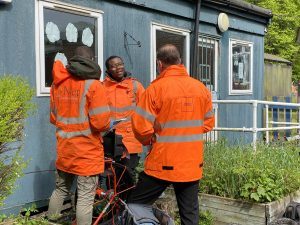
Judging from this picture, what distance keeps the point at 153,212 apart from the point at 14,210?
5.92 feet

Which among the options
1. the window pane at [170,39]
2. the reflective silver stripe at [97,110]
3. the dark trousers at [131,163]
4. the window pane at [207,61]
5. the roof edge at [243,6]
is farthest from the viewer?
the roof edge at [243,6]

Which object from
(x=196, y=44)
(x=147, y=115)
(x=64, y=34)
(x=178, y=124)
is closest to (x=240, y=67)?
(x=196, y=44)

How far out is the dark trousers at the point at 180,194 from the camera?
11.9ft

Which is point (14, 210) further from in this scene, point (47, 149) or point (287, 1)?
point (287, 1)

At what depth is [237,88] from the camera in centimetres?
925

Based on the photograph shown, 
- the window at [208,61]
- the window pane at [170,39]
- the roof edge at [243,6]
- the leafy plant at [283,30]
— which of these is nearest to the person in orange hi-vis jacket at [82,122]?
the window pane at [170,39]

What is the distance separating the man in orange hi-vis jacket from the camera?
11.4 feet

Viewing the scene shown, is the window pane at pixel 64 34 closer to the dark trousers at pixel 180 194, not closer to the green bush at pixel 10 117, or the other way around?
the green bush at pixel 10 117

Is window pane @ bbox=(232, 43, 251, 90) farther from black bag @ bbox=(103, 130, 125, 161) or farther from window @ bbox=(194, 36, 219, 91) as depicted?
black bag @ bbox=(103, 130, 125, 161)

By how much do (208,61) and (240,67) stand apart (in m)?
1.22

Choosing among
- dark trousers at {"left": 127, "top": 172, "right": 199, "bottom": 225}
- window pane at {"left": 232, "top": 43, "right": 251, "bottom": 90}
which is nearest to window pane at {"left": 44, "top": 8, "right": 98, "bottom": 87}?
dark trousers at {"left": 127, "top": 172, "right": 199, "bottom": 225}

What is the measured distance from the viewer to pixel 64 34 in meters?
5.31

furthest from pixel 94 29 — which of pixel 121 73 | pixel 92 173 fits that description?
pixel 92 173

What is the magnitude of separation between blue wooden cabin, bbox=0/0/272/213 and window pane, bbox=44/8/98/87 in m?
0.01
